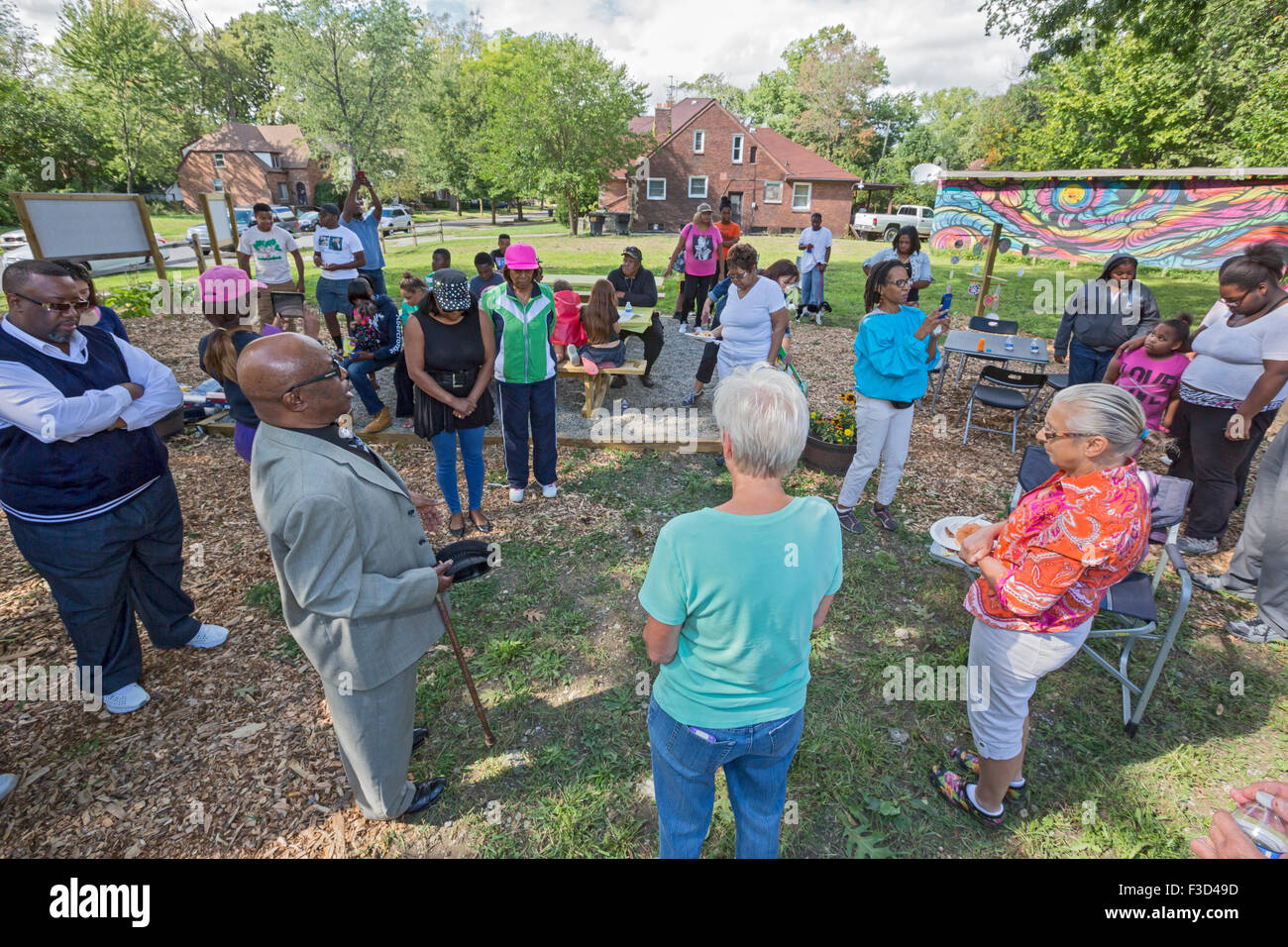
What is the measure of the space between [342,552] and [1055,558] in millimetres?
2558

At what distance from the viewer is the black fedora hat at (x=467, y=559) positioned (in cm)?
258

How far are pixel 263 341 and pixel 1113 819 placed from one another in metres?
4.23

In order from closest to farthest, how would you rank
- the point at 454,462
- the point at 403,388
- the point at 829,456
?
1. the point at 454,462
2. the point at 829,456
3. the point at 403,388

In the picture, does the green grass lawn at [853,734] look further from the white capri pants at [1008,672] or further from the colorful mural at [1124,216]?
the colorful mural at [1124,216]

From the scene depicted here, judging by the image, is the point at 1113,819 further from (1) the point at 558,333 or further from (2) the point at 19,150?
(2) the point at 19,150

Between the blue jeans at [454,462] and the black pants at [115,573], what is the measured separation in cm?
172

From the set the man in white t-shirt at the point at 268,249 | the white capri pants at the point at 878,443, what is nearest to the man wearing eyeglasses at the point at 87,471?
the white capri pants at the point at 878,443

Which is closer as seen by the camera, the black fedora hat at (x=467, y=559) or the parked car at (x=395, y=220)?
the black fedora hat at (x=467, y=559)

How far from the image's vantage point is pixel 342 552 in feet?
6.45

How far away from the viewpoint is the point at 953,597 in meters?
4.38

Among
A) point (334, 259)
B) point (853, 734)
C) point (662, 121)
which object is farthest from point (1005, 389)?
point (662, 121)

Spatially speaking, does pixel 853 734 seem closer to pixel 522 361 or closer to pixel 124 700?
pixel 522 361

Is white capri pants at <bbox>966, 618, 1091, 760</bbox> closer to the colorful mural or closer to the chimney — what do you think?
the colorful mural
